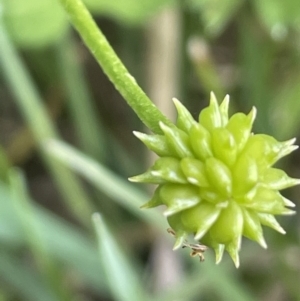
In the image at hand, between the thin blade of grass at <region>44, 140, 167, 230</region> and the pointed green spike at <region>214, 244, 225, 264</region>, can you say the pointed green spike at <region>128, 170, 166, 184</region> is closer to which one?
the pointed green spike at <region>214, 244, 225, 264</region>

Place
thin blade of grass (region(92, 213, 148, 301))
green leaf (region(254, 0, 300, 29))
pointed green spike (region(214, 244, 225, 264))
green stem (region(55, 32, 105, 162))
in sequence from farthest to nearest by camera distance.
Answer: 1. green stem (region(55, 32, 105, 162))
2. green leaf (region(254, 0, 300, 29))
3. thin blade of grass (region(92, 213, 148, 301))
4. pointed green spike (region(214, 244, 225, 264))

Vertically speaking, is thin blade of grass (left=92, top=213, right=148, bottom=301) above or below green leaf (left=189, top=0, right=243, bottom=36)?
below

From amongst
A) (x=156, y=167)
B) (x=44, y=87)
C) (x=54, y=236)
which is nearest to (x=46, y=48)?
(x=44, y=87)

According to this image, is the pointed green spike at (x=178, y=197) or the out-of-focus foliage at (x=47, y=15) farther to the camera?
the out-of-focus foliage at (x=47, y=15)

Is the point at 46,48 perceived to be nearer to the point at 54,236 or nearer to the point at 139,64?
the point at 139,64

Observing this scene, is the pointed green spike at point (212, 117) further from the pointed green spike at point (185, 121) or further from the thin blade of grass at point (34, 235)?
the thin blade of grass at point (34, 235)

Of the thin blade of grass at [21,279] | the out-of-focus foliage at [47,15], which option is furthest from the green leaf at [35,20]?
the thin blade of grass at [21,279]

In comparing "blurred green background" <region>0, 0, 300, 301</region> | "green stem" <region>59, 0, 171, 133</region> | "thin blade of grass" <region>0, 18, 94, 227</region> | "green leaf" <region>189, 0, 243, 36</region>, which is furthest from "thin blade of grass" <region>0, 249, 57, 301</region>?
"green stem" <region>59, 0, 171, 133</region>
